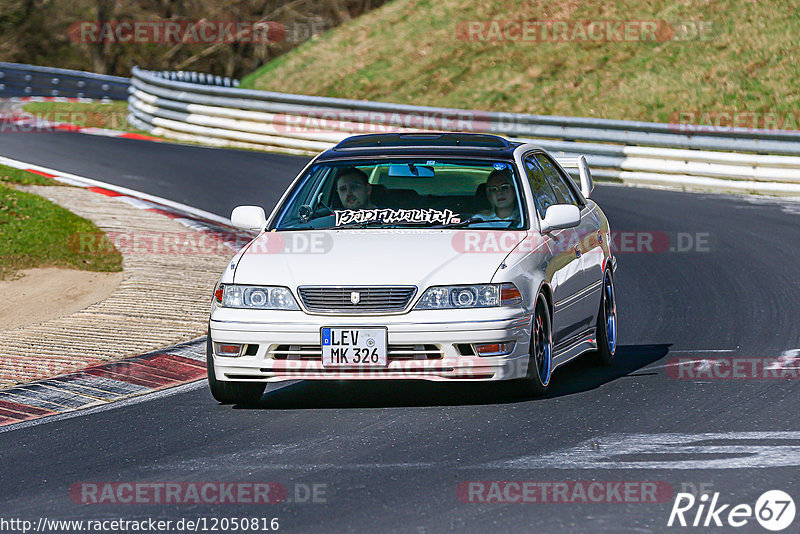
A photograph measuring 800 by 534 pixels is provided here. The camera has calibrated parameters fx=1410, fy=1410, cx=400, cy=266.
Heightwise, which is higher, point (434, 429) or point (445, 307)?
Result: point (445, 307)

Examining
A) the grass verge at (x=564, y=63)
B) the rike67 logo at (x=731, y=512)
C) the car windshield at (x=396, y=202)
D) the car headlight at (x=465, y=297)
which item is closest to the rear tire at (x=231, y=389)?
the car windshield at (x=396, y=202)

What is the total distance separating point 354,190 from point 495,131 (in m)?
15.2

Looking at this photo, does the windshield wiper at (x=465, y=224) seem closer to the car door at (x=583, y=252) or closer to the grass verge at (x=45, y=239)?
the car door at (x=583, y=252)

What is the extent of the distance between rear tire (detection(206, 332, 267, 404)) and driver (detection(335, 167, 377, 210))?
4.71 feet

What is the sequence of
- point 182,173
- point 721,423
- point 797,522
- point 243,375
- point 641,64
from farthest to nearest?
point 641,64
point 182,173
point 243,375
point 721,423
point 797,522

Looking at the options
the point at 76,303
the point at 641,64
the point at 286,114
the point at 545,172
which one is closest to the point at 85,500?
the point at 545,172

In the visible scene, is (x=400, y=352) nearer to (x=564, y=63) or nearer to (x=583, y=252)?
(x=583, y=252)

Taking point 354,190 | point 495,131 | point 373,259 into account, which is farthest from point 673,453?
point 495,131

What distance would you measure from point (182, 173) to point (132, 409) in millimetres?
14007

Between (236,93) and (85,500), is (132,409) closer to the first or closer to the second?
(85,500)

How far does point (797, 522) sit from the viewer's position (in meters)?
5.71

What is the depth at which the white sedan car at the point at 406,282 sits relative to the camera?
8016 mm

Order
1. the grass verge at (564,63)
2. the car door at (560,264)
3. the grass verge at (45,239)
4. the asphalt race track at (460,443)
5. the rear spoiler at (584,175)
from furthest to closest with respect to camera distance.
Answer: the grass verge at (564,63) → the grass verge at (45,239) → the rear spoiler at (584,175) → the car door at (560,264) → the asphalt race track at (460,443)

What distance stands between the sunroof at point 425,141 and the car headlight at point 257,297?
1.85 m
